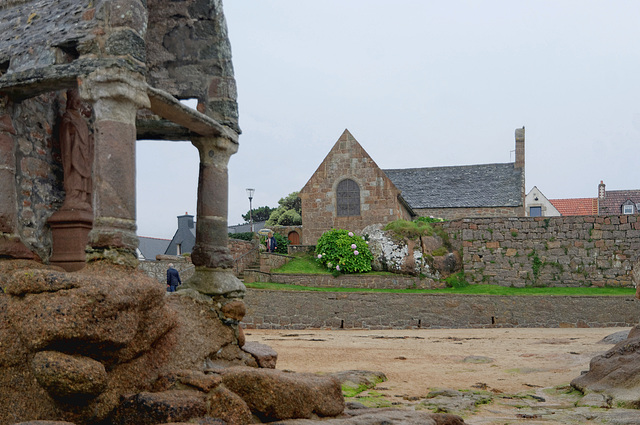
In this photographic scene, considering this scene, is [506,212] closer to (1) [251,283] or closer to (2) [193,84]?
(1) [251,283]

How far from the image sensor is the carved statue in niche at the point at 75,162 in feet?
23.5

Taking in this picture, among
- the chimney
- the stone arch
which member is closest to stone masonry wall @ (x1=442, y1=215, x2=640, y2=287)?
the stone arch

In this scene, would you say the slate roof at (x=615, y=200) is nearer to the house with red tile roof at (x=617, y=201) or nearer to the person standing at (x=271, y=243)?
the house with red tile roof at (x=617, y=201)

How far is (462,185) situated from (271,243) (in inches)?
516

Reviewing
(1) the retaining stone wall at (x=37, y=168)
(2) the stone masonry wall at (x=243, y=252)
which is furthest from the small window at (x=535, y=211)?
(1) the retaining stone wall at (x=37, y=168)

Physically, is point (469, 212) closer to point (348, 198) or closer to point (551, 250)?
point (348, 198)

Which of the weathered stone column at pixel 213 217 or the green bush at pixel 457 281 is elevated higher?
the weathered stone column at pixel 213 217

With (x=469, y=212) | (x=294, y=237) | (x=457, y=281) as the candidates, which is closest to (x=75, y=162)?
(x=457, y=281)

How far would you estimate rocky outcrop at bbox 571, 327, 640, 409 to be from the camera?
7359mm

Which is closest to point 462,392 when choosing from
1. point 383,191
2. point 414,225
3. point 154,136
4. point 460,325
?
point 154,136

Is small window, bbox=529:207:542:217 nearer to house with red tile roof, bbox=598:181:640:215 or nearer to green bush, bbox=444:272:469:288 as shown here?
house with red tile roof, bbox=598:181:640:215

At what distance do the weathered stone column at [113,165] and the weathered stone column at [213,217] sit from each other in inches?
59.2

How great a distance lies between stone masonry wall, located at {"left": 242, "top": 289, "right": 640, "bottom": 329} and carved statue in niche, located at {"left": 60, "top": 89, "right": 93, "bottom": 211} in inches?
537

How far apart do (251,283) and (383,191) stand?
9.27 metres
